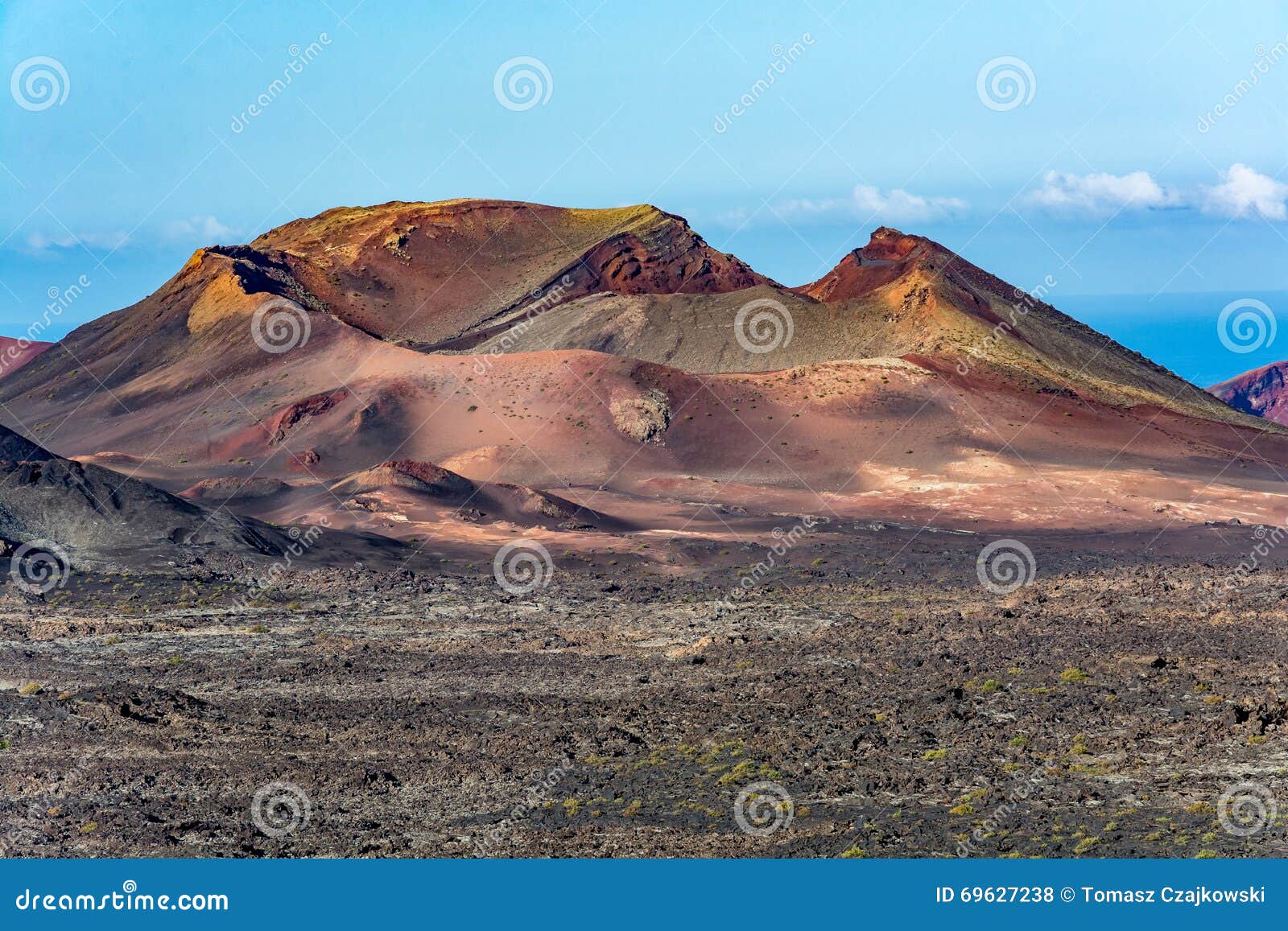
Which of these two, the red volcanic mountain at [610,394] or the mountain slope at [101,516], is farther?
the red volcanic mountain at [610,394]

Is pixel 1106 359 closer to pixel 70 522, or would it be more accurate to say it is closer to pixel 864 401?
pixel 864 401

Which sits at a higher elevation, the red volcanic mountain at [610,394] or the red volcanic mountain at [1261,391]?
the red volcanic mountain at [1261,391]

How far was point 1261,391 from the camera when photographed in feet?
480

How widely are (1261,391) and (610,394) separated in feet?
329

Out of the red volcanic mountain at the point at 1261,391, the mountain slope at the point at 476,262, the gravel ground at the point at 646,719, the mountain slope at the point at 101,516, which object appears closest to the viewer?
the gravel ground at the point at 646,719

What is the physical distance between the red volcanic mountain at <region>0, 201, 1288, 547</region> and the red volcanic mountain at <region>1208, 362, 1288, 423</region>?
59.6 m

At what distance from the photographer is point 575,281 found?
104 metres

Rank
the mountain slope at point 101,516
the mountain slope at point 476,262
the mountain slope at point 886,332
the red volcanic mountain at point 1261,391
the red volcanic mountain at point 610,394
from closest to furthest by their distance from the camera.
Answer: the mountain slope at point 101,516 → the red volcanic mountain at point 610,394 → the mountain slope at point 886,332 → the mountain slope at point 476,262 → the red volcanic mountain at point 1261,391

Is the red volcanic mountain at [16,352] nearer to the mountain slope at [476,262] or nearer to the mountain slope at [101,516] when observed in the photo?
the mountain slope at [476,262]

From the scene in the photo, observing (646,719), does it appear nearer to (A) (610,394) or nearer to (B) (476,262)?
(A) (610,394)

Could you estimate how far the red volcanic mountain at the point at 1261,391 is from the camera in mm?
144125

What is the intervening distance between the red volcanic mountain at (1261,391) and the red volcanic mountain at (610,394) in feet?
196

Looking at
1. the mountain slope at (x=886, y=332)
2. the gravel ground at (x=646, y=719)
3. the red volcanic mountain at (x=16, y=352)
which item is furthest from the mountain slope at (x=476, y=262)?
the gravel ground at (x=646, y=719)

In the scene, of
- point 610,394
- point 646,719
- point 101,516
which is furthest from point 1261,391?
point 646,719
